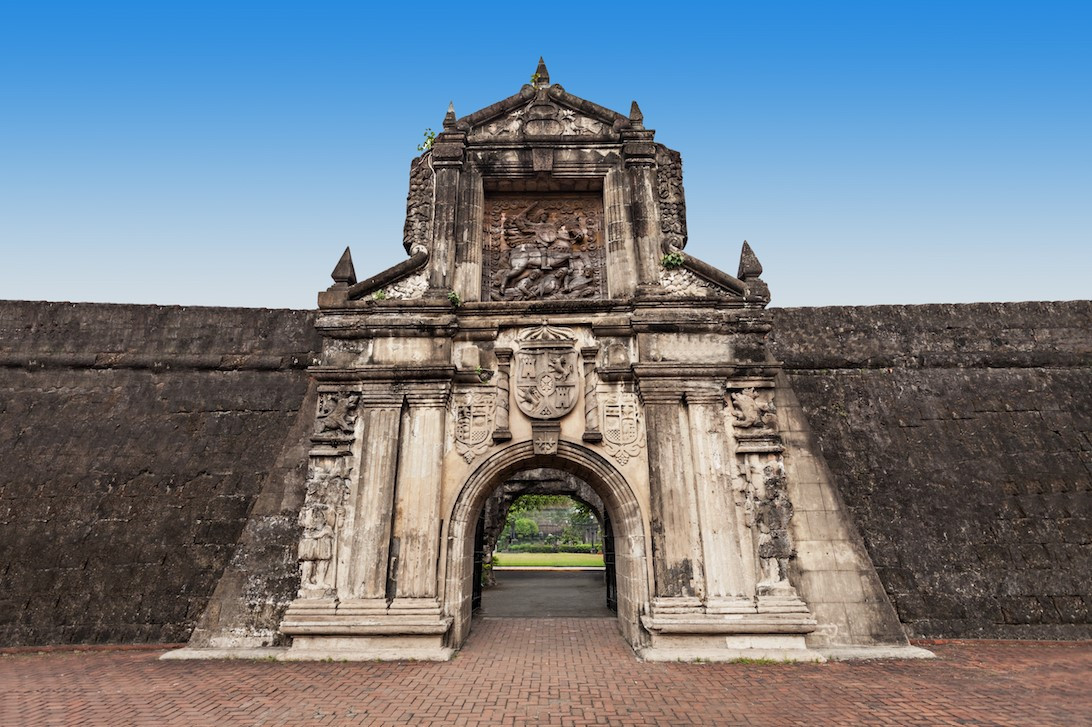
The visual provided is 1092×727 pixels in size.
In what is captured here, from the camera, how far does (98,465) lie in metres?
9.71

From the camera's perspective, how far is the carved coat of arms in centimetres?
903

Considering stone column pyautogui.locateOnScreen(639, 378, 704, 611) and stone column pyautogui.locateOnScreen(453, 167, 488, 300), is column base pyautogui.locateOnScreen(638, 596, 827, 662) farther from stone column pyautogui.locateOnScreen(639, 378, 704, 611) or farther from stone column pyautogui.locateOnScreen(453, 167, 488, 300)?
stone column pyautogui.locateOnScreen(453, 167, 488, 300)

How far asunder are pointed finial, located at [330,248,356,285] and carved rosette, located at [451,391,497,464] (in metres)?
3.04

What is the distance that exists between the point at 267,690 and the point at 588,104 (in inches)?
424

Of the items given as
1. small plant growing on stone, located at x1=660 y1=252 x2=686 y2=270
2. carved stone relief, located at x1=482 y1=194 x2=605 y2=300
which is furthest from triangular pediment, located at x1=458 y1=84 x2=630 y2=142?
small plant growing on stone, located at x1=660 y1=252 x2=686 y2=270

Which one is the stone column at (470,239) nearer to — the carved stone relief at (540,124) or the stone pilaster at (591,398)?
the carved stone relief at (540,124)

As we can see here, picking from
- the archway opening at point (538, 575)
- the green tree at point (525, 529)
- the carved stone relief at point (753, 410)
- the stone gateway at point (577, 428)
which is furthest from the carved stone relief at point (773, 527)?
the green tree at point (525, 529)

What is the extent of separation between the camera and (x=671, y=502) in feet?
27.8

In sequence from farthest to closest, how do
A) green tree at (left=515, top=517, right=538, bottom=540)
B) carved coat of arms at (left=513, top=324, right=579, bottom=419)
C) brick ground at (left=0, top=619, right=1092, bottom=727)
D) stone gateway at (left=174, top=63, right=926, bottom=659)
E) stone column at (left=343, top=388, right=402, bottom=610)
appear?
green tree at (left=515, top=517, right=538, bottom=540) → carved coat of arms at (left=513, top=324, right=579, bottom=419) → stone column at (left=343, top=388, right=402, bottom=610) → stone gateway at (left=174, top=63, right=926, bottom=659) → brick ground at (left=0, top=619, right=1092, bottom=727)

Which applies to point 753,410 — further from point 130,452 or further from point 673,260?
point 130,452

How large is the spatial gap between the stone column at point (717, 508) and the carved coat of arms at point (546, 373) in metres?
1.99

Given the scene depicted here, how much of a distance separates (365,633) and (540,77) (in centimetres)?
1054

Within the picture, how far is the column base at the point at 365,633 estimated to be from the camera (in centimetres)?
775

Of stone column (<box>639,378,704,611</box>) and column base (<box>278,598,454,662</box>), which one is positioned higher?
stone column (<box>639,378,704,611</box>)
